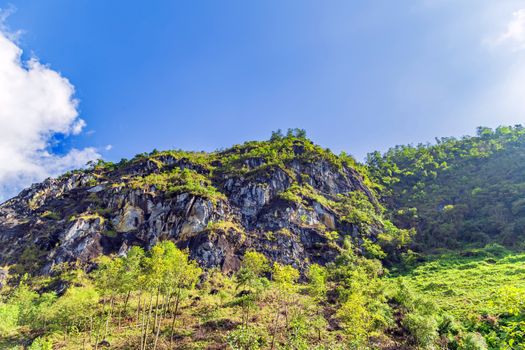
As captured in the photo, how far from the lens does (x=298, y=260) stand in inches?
2803

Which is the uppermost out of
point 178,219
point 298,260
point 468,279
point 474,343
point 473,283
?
point 178,219

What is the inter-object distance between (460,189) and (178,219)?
3728 inches

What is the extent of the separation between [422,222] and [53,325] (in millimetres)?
94542

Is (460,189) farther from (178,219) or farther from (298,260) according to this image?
(178,219)

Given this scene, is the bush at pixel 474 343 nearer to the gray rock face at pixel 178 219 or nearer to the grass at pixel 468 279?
the grass at pixel 468 279

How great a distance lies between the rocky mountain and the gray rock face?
27 centimetres

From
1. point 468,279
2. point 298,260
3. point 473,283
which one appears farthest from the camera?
point 298,260

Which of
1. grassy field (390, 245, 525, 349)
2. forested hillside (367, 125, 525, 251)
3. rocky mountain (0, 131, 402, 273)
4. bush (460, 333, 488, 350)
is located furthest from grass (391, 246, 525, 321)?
rocky mountain (0, 131, 402, 273)

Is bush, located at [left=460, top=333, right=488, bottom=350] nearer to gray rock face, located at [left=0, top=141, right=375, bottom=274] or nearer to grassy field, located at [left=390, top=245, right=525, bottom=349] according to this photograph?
grassy field, located at [left=390, top=245, right=525, bottom=349]

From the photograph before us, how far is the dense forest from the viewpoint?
1313 inches

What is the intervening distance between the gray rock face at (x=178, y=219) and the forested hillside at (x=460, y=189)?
26.1m

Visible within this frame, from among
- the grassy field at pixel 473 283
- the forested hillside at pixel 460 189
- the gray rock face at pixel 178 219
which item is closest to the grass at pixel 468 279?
the grassy field at pixel 473 283

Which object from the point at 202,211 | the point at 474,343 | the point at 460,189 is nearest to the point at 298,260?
the point at 202,211

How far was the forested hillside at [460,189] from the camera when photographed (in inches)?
3125
